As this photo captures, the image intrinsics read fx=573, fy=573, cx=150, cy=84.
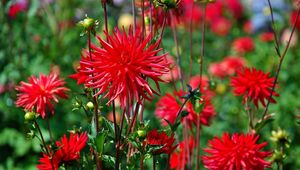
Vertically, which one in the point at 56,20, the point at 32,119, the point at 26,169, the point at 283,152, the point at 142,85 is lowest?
the point at 26,169

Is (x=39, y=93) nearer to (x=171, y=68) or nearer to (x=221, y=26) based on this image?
(x=171, y=68)

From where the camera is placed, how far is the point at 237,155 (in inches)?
75.4

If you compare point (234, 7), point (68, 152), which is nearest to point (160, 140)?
point (68, 152)

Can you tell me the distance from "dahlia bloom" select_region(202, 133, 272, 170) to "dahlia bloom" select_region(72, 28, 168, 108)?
466 mm

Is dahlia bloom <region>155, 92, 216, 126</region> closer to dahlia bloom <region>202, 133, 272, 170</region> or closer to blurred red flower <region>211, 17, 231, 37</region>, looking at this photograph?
dahlia bloom <region>202, 133, 272, 170</region>

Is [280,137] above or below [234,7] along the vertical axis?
below

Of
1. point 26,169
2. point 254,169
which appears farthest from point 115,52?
point 26,169

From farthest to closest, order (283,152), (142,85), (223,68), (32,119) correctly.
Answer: (223,68) → (283,152) → (32,119) → (142,85)

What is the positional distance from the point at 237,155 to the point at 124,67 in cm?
58

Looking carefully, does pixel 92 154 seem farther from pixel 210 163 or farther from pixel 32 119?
pixel 210 163

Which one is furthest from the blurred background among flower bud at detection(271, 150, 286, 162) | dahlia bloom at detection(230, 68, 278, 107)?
flower bud at detection(271, 150, 286, 162)

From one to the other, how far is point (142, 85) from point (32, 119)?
44cm

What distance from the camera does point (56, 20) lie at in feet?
14.1

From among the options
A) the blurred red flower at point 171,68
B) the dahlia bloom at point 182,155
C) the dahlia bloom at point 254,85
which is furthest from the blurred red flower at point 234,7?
the dahlia bloom at point 254,85
